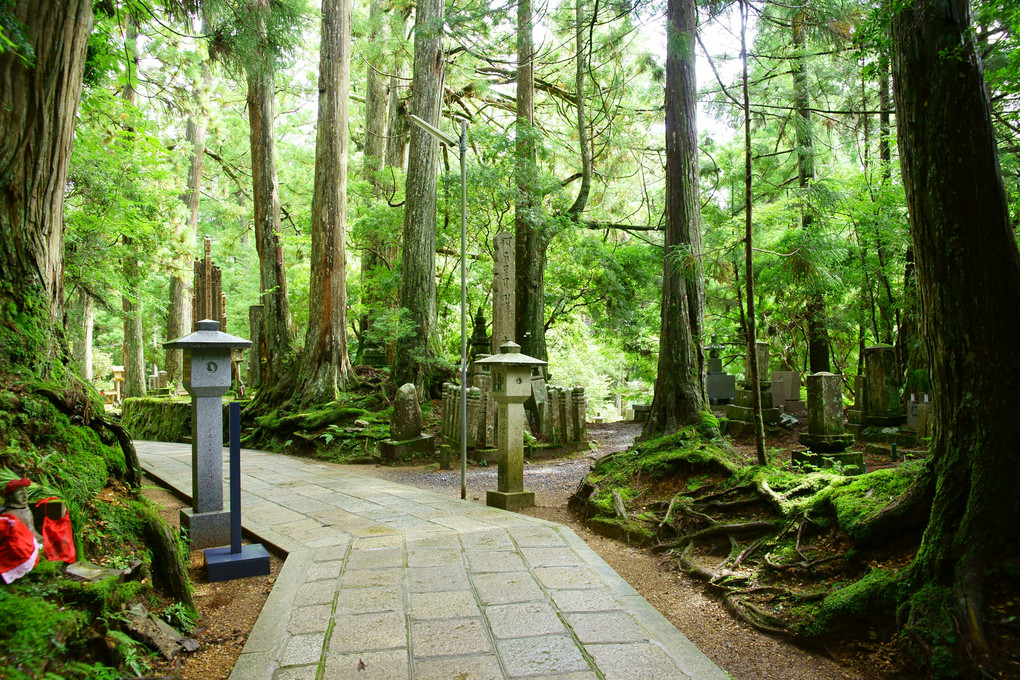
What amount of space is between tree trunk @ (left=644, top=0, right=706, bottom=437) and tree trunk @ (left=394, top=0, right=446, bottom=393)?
6056 mm

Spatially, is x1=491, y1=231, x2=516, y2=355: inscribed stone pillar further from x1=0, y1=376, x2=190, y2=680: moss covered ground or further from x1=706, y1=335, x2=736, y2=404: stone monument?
x1=0, y1=376, x2=190, y2=680: moss covered ground

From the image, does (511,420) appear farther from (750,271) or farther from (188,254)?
(188,254)

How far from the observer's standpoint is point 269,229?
42.6 feet

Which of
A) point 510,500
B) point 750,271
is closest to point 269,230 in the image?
point 510,500

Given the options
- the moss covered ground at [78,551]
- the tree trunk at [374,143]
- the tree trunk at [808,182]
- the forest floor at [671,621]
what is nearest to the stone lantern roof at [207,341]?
the moss covered ground at [78,551]

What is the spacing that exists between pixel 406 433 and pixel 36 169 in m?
6.70

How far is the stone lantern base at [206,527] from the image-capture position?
185 inches

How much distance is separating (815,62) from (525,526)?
44.0 ft

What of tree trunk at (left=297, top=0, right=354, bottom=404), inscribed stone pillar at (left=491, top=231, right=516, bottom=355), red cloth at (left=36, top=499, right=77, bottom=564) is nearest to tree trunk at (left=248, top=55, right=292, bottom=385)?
tree trunk at (left=297, top=0, right=354, bottom=404)

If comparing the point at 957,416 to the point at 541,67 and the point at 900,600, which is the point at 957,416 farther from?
the point at 541,67

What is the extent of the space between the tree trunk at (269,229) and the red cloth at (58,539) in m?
10.4

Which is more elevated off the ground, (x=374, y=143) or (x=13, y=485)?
(x=374, y=143)

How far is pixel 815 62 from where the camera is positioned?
45.5ft

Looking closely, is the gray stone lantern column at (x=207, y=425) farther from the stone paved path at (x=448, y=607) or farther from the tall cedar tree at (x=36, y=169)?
the tall cedar tree at (x=36, y=169)
